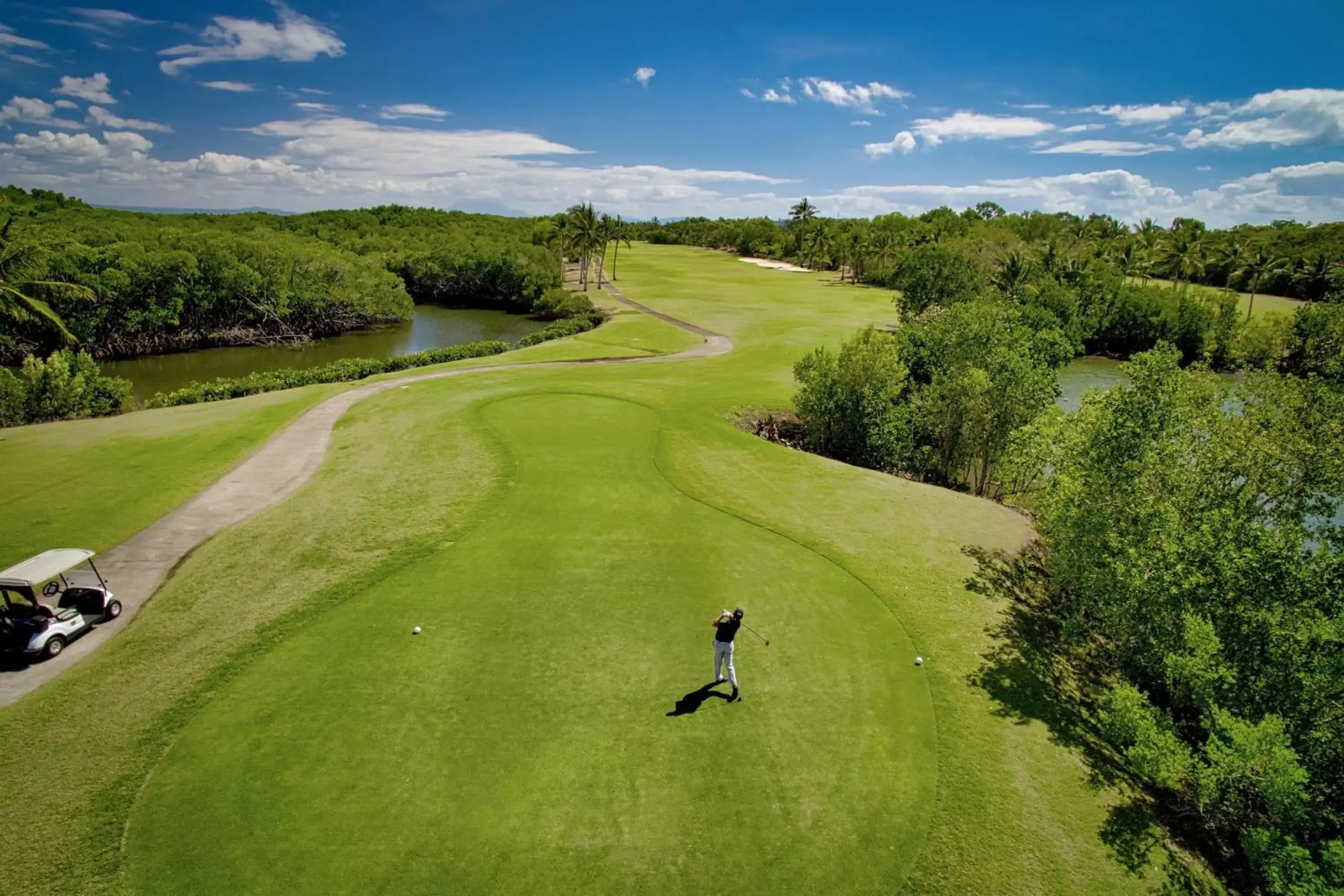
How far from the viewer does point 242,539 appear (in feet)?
69.5

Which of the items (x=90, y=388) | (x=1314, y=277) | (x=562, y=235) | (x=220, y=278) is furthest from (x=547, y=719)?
(x=1314, y=277)

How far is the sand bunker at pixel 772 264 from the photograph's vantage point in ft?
468

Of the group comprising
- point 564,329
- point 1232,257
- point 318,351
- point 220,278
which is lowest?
point 318,351

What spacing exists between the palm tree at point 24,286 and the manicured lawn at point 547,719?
1090cm

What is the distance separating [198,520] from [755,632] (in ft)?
62.3

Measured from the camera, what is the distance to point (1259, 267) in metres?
87.2

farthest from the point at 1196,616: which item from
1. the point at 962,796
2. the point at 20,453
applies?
the point at 20,453

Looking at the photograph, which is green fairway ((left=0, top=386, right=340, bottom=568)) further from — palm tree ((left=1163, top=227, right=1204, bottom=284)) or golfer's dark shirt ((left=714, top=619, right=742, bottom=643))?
palm tree ((left=1163, top=227, right=1204, bottom=284))

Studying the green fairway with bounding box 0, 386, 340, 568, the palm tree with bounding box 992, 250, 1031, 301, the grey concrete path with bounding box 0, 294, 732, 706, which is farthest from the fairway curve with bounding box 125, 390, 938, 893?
the palm tree with bounding box 992, 250, 1031, 301

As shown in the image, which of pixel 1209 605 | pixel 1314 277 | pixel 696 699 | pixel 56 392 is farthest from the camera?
pixel 1314 277

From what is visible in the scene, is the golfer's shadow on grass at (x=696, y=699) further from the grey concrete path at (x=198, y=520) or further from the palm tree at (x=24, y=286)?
the palm tree at (x=24, y=286)

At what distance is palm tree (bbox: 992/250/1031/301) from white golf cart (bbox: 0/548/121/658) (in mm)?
79766

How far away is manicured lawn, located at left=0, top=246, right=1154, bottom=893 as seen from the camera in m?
11.1

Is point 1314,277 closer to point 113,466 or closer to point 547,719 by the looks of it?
point 547,719
